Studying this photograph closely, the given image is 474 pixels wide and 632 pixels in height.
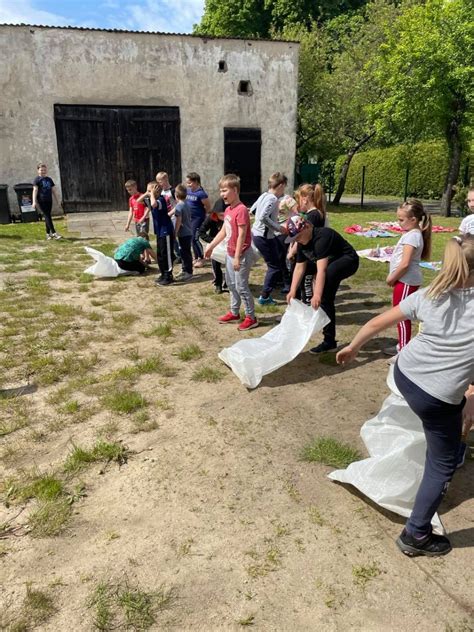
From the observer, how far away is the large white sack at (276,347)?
4.29 metres

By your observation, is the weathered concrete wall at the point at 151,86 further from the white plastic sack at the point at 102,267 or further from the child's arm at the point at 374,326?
the child's arm at the point at 374,326

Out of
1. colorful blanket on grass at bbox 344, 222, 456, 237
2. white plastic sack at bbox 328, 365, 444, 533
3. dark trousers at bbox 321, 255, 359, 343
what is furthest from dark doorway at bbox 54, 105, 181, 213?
white plastic sack at bbox 328, 365, 444, 533

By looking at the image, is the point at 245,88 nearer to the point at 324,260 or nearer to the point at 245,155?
the point at 245,155

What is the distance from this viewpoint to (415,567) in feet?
7.80

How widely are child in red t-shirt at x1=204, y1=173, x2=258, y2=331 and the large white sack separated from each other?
3.74ft

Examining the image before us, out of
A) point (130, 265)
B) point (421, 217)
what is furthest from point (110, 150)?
point (421, 217)

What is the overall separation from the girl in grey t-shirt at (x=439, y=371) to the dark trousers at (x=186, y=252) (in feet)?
19.7

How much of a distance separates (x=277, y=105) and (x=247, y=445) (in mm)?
16969

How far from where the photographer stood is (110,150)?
658 inches

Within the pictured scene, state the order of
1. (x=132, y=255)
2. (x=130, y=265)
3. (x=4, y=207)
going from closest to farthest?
1. (x=132, y=255)
2. (x=130, y=265)
3. (x=4, y=207)

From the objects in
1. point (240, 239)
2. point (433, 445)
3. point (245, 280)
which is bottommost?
point (433, 445)

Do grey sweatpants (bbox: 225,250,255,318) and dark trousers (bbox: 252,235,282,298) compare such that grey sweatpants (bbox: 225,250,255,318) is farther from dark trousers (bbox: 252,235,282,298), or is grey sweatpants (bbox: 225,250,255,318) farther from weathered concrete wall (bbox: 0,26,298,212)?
weathered concrete wall (bbox: 0,26,298,212)

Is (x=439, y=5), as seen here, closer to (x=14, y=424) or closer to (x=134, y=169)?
(x=134, y=169)

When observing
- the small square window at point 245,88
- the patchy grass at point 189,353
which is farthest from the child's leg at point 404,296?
the small square window at point 245,88
